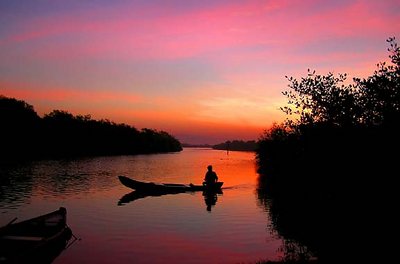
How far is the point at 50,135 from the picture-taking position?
135 m

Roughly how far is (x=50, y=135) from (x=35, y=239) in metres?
124


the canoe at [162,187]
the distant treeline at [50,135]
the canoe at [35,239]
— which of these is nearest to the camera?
the canoe at [35,239]

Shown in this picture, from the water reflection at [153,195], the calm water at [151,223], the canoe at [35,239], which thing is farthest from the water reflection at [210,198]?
the canoe at [35,239]

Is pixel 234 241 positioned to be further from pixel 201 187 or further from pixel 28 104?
pixel 28 104

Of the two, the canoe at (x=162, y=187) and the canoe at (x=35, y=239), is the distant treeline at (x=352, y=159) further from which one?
the canoe at (x=162, y=187)

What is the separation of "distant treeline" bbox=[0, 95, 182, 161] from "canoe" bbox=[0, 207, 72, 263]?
83394 millimetres

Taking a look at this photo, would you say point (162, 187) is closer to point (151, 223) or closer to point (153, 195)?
point (153, 195)

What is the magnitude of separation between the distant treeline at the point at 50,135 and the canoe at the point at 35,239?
8339cm

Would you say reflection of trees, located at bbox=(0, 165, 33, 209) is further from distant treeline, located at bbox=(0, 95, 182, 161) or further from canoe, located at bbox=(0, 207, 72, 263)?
distant treeline, located at bbox=(0, 95, 182, 161)

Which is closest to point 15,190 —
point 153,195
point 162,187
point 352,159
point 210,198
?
point 153,195

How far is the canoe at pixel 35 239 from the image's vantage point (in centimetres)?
1691

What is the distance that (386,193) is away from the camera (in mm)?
18656

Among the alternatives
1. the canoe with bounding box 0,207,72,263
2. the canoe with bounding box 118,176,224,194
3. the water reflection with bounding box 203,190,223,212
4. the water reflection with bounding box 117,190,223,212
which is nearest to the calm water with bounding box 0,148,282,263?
the water reflection with bounding box 203,190,223,212

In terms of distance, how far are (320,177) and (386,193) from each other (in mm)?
4265
